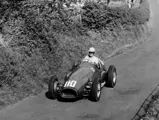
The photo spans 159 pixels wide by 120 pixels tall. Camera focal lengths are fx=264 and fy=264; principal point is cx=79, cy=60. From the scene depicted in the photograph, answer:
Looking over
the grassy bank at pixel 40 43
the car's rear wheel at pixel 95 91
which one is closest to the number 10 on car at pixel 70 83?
the car's rear wheel at pixel 95 91

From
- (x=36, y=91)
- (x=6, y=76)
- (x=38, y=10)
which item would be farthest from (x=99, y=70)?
(x=38, y=10)

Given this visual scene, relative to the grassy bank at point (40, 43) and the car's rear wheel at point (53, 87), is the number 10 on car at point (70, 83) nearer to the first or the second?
the car's rear wheel at point (53, 87)

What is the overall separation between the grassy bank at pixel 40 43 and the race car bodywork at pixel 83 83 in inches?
62.7

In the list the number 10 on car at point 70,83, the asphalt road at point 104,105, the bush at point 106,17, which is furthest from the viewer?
the bush at point 106,17

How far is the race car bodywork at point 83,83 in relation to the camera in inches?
369

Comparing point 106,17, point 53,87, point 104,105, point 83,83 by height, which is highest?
point 106,17

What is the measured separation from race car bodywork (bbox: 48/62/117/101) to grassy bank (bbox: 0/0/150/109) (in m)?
1.59

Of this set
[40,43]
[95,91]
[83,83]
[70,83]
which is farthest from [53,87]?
[40,43]

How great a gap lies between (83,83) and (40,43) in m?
4.60

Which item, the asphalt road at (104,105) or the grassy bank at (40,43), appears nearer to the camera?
the asphalt road at (104,105)

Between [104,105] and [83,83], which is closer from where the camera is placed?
[104,105]

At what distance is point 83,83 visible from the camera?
31.9 feet

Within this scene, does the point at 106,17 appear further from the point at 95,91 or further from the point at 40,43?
the point at 95,91

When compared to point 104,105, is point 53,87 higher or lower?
Result: higher
